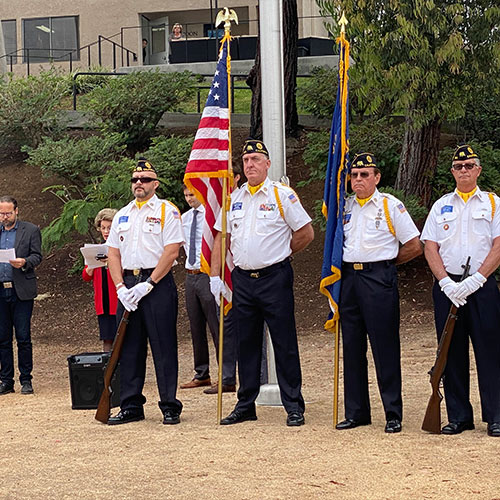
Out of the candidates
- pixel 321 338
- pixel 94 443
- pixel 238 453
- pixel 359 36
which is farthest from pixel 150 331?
pixel 359 36

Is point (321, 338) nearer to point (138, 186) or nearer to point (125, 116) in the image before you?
point (138, 186)

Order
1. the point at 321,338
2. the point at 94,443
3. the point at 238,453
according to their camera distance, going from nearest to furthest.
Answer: the point at 238,453 → the point at 94,443 → the point at 321,338

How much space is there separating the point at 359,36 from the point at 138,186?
7.40m

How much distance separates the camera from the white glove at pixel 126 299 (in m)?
8.60

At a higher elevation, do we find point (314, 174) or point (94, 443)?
point (314, 174)

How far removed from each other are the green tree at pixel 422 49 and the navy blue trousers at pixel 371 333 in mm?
6922

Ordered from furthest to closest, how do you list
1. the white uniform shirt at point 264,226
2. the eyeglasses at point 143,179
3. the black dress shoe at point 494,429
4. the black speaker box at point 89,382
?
the black speaker box at point 89,382 < the eyeglasses at point 143,179 < the white uniform shirt at point 264,226 < the black dress shoe at point 494,429

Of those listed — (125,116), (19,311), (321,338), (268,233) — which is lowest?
(321,338)

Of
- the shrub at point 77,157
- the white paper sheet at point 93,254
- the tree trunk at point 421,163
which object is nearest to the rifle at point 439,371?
the white paper sheet at point 93,254

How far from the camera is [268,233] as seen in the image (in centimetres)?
845

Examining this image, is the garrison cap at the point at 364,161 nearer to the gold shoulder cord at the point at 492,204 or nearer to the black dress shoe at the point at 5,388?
the gold shoulder cord at the point at 492,204

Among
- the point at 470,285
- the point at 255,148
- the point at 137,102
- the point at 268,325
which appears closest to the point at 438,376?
the point at 470,285

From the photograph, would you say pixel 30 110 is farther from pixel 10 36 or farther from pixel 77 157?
pixel 10 36

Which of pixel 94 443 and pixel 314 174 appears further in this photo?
pixel 314 174
